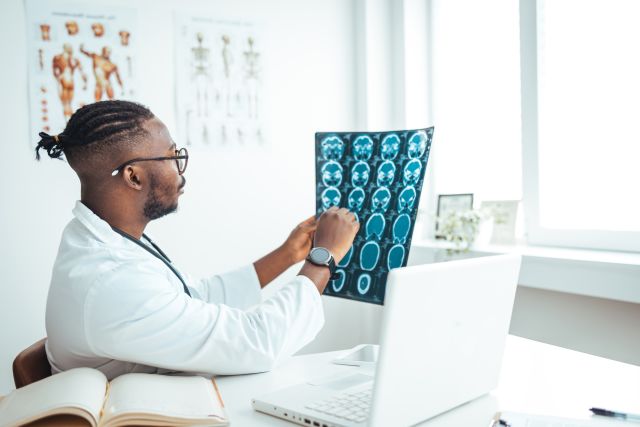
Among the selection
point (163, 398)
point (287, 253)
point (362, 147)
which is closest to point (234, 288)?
point (287, 253)

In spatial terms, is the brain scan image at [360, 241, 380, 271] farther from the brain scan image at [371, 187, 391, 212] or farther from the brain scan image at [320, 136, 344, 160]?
the brain scan image at [320, 136, 344, 160]

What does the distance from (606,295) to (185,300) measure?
1.45 meters

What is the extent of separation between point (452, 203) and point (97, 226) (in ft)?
6.38

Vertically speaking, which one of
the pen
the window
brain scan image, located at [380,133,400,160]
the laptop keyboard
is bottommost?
the pen

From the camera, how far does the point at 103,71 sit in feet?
8.72

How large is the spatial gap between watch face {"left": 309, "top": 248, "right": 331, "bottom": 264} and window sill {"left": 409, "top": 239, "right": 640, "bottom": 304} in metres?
1.08

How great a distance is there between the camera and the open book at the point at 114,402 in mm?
938

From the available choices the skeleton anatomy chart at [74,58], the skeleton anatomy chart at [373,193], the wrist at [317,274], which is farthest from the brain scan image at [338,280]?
the skeleton anatomy chart at [74,58]

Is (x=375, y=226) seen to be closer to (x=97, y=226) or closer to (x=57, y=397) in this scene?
(x=97, y=226)

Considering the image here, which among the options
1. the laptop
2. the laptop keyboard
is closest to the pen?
the laptop

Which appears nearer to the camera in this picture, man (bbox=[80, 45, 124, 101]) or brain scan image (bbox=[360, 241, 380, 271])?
brain scan image (bbox=[360, 241, 380, 271])

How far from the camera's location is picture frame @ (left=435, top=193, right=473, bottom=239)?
2.87 metres

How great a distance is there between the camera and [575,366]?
1364 mm

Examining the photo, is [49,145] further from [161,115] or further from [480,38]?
[480,38]
